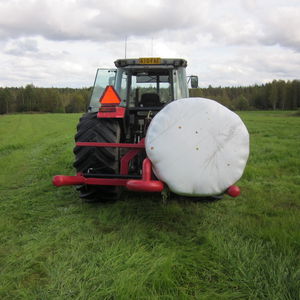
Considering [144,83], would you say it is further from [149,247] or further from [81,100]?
[81,100]

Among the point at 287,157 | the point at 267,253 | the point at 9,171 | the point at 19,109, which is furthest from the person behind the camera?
the point at 19,109

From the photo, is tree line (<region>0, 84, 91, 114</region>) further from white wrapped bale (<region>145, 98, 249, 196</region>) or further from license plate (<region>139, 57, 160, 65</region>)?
white wrapped bale (<region>145, 98, 249, 196</region>)

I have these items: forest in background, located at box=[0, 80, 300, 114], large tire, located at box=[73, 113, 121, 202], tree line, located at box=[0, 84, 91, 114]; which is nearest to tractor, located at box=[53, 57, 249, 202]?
large tire, located at box=[73, 113, 121, 202]

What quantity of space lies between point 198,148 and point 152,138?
423 millimetres

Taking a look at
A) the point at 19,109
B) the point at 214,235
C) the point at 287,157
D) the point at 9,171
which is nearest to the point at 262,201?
the point at 214,235

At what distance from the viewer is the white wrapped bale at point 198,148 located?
8.86 feet

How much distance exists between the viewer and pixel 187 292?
2275 mm

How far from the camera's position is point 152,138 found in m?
2.87

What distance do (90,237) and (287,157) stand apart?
6029 millimetres

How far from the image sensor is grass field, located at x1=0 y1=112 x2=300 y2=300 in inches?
89.9

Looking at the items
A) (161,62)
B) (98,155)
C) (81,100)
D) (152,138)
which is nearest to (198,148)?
(152,138)

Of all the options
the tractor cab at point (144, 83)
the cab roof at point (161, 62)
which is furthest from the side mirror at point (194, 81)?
the cab roof at point (161, 62)

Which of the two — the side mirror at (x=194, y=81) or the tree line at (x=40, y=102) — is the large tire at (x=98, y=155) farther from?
the tree line at (x=40, y=102)

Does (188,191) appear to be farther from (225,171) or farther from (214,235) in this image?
(214,235)
